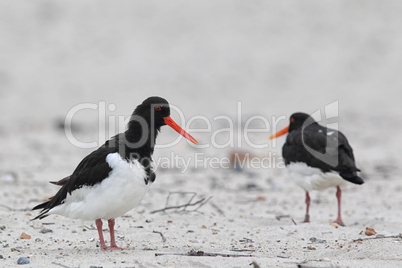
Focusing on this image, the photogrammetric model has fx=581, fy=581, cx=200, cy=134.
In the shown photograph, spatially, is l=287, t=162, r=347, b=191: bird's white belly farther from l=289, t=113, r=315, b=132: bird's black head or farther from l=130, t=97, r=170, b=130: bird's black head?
l=130, t=97, r=170, b=130: bird's black head

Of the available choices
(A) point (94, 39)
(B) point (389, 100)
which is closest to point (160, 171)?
(B) point (389, 100)

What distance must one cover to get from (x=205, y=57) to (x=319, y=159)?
16.3 m

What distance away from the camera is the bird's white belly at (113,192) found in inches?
201

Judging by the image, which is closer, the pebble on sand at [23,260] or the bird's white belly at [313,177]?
the pebble on sand at [23,260]

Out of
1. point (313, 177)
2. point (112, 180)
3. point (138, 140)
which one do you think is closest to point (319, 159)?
point (313, 177)

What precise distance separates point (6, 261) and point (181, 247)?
Answer: 161 centimetres

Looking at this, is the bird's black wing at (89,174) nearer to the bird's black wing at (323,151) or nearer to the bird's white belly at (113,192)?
the bird's white belly at (113,192)

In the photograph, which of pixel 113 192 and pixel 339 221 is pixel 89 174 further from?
pixel 339 221

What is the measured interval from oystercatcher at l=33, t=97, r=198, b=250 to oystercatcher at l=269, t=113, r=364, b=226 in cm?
260

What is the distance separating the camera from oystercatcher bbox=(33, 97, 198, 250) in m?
5.11

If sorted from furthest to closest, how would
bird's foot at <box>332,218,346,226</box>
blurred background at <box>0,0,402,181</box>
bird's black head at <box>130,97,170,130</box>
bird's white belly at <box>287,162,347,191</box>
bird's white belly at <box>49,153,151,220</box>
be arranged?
blurred background at <box>0,0,402,181</box>, bird's white belly at <box>287,162,347,191</box>, bird's foot at <box>332,218,346,226</box>, bird's black head at <box>130,97,170,130</box>, bird's white belly at <box>49,153,151,220</box>

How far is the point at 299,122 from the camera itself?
859 cm

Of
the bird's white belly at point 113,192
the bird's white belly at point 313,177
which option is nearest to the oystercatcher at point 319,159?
the bird's white belly at point 313,177

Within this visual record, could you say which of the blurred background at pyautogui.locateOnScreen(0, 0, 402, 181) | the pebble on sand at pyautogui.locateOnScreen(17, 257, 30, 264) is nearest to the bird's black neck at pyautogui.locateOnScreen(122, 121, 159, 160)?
the pebble on sand at pyautogui.locateOnScreen(17, 257, 30, 264)
